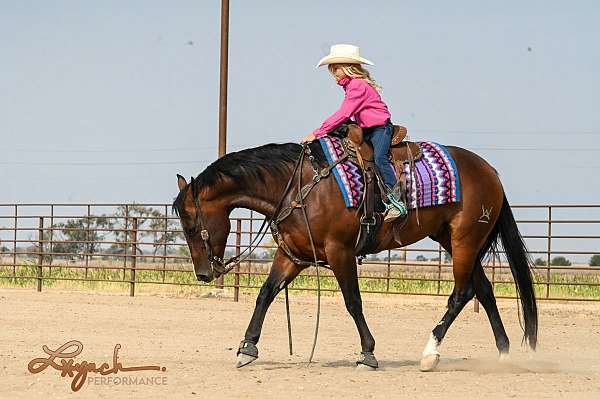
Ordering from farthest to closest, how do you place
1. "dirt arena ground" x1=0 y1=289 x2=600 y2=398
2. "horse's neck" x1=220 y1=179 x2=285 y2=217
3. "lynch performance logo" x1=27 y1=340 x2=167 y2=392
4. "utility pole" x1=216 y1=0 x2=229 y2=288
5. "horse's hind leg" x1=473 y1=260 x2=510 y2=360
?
"utility pole" x1=216 y1=0 x2=229 y2=288 < "horse's hind leg" x1=473 y1=260 x2=510 y2=360 < "horse's neck" x1=220 y1=179 x2=285 y2=217 < "lynch performance logo" x1=27 y1=340 x2=167 y2=392 < "dirt arena ground" x1=0 y1=289 x2=600 y2=398

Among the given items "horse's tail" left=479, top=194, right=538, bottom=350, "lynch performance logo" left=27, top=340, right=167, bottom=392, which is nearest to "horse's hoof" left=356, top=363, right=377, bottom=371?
Answer: "lynch performance logo" left=27, top=340, right=167, bottom=392

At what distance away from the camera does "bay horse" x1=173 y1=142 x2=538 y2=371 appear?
25.8ft

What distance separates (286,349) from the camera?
985 centimetres

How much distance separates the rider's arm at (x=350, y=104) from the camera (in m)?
8.06

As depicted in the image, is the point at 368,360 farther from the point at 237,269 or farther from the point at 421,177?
the point at 237,269

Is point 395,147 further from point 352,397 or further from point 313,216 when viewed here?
point 352,397

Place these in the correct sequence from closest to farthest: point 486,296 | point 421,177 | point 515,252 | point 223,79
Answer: point 421,177 → point 486,296 → point 515,252 → point 223,79

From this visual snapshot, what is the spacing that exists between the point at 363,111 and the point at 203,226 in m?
1.51

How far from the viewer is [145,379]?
702 centimetres

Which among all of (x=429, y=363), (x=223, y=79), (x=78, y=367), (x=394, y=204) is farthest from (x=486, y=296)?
(x=223, y=79)

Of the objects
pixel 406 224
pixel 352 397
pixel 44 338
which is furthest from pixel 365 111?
pixel 44 338

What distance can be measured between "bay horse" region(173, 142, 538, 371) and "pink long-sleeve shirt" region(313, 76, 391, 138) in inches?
8.9

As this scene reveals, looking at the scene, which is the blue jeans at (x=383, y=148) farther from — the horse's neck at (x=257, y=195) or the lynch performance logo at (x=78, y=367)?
the lynch performance logo at (x=78, y=367)

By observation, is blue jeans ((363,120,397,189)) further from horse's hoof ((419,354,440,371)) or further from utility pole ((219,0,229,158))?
utility pole ((219,0,229,158))
